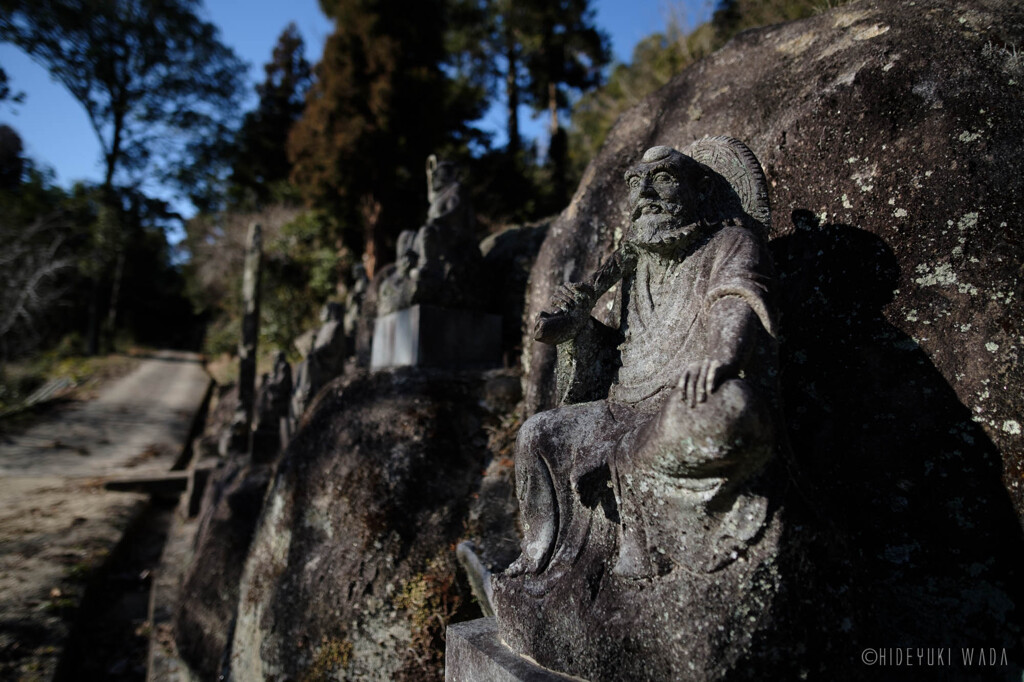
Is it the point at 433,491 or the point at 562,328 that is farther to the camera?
the point at 433,491

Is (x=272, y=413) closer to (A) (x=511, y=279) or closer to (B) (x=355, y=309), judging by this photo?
(B) (x=355, y=309)

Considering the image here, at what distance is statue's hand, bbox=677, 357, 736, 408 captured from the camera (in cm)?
161

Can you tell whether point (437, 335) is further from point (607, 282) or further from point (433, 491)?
point (607, 282)

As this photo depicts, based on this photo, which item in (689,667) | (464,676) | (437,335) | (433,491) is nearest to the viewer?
(689,667)

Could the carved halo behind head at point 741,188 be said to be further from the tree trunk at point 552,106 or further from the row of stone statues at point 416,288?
the tree trunk at point 552,106

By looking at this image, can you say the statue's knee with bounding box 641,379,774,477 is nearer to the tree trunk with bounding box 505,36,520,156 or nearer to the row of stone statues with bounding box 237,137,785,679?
the row of stone statues with bounding box 237,137,785,679

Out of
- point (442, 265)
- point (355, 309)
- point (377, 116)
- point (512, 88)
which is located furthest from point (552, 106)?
point (442, 265)

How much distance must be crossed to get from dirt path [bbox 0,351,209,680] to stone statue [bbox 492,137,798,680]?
15.3ft

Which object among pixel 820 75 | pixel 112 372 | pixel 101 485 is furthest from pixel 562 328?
pixel 112 372

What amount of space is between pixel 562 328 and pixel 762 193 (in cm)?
97

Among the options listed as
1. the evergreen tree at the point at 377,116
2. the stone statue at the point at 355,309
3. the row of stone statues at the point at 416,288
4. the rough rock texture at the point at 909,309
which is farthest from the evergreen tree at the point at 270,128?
the rough rock texture at the point at 909,309

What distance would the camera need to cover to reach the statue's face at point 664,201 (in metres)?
2.19

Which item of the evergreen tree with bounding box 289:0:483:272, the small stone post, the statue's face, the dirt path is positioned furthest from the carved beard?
the evergreen tree with bounding box 289:0:483:272

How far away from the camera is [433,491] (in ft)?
12.2
